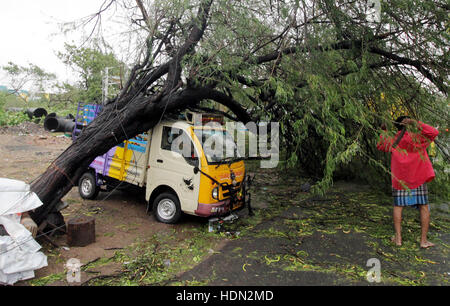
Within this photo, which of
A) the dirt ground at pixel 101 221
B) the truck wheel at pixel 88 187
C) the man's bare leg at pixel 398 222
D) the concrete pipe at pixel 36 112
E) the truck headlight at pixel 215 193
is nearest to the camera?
the dirt ground at pixel 101 221

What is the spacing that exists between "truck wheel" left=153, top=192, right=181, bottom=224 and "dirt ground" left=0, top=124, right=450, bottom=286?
0.57 feet

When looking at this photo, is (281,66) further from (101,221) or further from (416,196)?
(101,221)

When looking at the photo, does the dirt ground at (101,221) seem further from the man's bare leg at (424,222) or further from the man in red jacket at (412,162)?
the man's bare leg at (424,222)

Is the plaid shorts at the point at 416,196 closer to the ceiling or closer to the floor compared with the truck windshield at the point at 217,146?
closer to the floor

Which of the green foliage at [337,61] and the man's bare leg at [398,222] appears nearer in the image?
the man's bare leg at [398,222]

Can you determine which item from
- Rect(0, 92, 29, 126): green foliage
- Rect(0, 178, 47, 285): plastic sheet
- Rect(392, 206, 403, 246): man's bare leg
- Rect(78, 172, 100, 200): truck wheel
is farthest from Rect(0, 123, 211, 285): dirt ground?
Rect(0, 92, 29, 126): green foliage

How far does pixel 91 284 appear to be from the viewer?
368cm

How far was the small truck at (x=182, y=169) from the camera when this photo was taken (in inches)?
209

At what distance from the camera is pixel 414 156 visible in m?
4.54

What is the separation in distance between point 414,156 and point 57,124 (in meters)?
19.3

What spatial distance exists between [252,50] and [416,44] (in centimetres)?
281

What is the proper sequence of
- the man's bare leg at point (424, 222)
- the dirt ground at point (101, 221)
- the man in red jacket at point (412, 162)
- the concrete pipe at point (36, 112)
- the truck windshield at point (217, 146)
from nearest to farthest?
the dirt ground at point (101, 221)
the man in red jacket at point (412, 162)
the man's bare leg at point (424, 222)
the truck windshield at point (217, 146)
the concrete pipe at point (36, 112)

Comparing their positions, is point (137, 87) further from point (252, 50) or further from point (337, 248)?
point (337, 248)

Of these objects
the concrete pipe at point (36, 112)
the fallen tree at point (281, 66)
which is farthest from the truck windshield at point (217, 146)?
the concrete pipe at point (36, 112)
